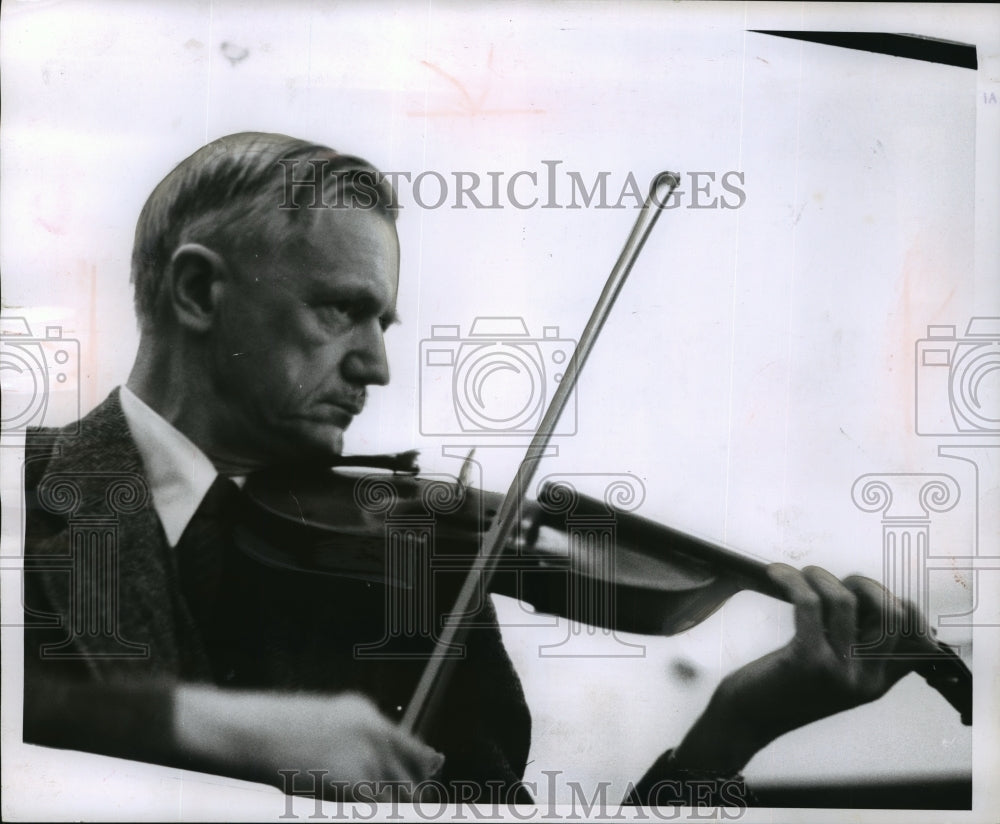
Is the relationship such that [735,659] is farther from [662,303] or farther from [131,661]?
[131,661]

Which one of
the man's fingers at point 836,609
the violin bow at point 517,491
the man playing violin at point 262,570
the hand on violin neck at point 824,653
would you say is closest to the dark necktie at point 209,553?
the man playing violin at point 262,570

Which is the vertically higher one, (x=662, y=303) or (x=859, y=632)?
(x=662, y=303)

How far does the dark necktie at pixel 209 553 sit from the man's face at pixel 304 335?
10 centimetres

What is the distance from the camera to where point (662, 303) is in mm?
2227

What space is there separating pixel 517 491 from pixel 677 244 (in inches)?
23.9

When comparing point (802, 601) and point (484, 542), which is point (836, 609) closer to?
point (802, 601)

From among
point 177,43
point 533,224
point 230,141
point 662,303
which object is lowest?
point 662,303

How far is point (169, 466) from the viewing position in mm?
2236

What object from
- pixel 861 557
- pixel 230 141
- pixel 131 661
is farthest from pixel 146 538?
pixel 861 557

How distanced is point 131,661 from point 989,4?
88.4 inches

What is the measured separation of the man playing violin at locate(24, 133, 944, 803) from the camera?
2.21 meters

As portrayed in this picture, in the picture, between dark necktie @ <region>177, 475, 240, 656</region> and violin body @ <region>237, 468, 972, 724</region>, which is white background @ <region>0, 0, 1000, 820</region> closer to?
violin body @ <region>237, 468, 972, 724</region>

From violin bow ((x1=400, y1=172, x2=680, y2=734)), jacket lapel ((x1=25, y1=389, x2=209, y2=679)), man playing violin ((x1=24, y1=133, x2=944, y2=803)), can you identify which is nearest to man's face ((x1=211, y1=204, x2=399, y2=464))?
man playing violin ((x1=24, y1=133, x2=944, y2=803))

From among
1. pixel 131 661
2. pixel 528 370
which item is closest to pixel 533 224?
pixel 528 370
